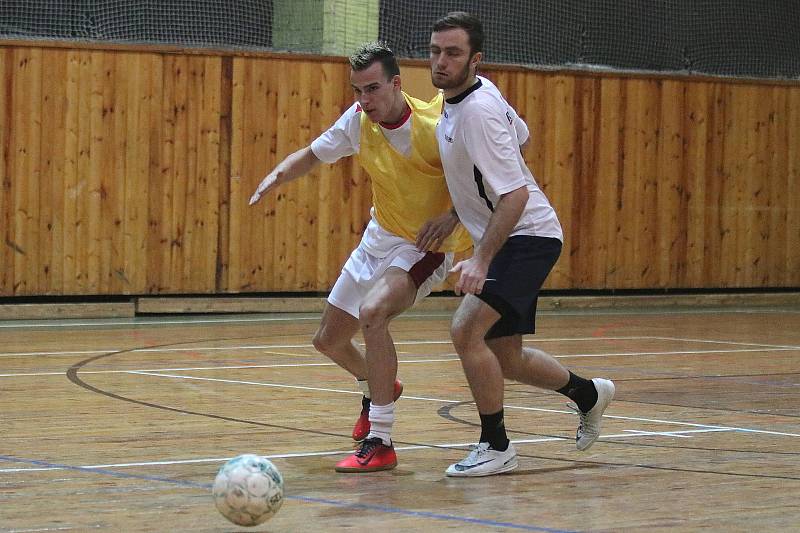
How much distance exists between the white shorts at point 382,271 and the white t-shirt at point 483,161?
0.34 m

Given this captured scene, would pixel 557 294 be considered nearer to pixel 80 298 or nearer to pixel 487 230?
pixel 80 298

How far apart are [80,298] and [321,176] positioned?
2.72m

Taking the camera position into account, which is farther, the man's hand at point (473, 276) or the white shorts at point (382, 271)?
the white shorts at point (382, 271)

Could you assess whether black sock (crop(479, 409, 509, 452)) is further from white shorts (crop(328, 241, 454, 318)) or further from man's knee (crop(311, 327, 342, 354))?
man's knee (crop(311, 327, 342, 354))

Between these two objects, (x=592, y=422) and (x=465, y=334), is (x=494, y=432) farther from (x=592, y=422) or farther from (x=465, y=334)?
(x=592, y=422)

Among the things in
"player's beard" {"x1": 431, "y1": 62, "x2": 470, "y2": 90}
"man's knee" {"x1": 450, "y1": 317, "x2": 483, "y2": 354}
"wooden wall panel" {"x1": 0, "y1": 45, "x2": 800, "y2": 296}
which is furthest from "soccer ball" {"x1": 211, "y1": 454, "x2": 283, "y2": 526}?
"wooden wall panel" {"x1": 0, "y1": 45, "x2": 800, "y2": 296}

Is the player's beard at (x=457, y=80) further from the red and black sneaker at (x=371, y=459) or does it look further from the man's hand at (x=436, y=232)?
the red and black sneaker at (x=371, y=459)

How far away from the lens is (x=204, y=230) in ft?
43.2

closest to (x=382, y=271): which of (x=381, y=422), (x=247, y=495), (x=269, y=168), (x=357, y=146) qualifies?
(x=357, y=146)

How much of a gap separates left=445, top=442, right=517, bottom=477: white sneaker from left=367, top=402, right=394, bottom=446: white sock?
31 cm

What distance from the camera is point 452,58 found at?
17.0 ft

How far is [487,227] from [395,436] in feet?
5.21

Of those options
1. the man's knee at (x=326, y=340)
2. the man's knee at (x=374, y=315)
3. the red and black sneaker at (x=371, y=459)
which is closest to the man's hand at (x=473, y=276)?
the man's knee at (x=374, y=315)

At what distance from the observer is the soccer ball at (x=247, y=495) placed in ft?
13.4
